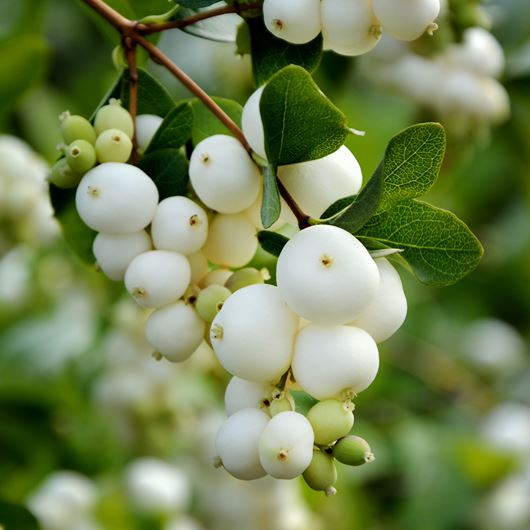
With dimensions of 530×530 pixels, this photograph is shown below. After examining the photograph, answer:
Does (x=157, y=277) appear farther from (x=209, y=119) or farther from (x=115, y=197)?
(x=209, y=119)

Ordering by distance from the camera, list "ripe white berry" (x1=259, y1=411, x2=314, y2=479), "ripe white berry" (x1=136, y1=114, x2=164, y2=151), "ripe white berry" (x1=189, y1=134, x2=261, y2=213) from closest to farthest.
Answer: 1. "ripe white berry" (x1=259, y1=411, x2=314, y2=479)
2. "ripe white berry" (x1=189, y1=134, x2=261, y2=213)
3. "ripe white berry" (x1=136, y1=114, x2=164, y2=151)

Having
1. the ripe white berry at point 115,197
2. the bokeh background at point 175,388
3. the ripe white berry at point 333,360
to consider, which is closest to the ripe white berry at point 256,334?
the ripe white berry at point 333,360

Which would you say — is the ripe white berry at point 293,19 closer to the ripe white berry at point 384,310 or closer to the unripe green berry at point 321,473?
the ripe white berry at point 384,310

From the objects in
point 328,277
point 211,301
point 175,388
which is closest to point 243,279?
point 211,301

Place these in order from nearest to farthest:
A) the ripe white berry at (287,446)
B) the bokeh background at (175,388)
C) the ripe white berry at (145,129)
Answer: the ripe white berry at (287,446)
the ripe white berry at (145,129)
the bokeh background at (175,388)

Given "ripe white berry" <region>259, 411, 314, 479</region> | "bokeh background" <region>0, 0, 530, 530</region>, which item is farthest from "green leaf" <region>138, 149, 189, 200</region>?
"bokeh background" <region>0, 0, 530, 530</region>

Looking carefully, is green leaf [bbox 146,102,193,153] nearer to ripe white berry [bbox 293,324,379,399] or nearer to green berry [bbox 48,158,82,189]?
green berry [bbox 48,158,82,189]

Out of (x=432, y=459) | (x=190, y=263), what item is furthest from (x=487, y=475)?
(x=190, y=263)
